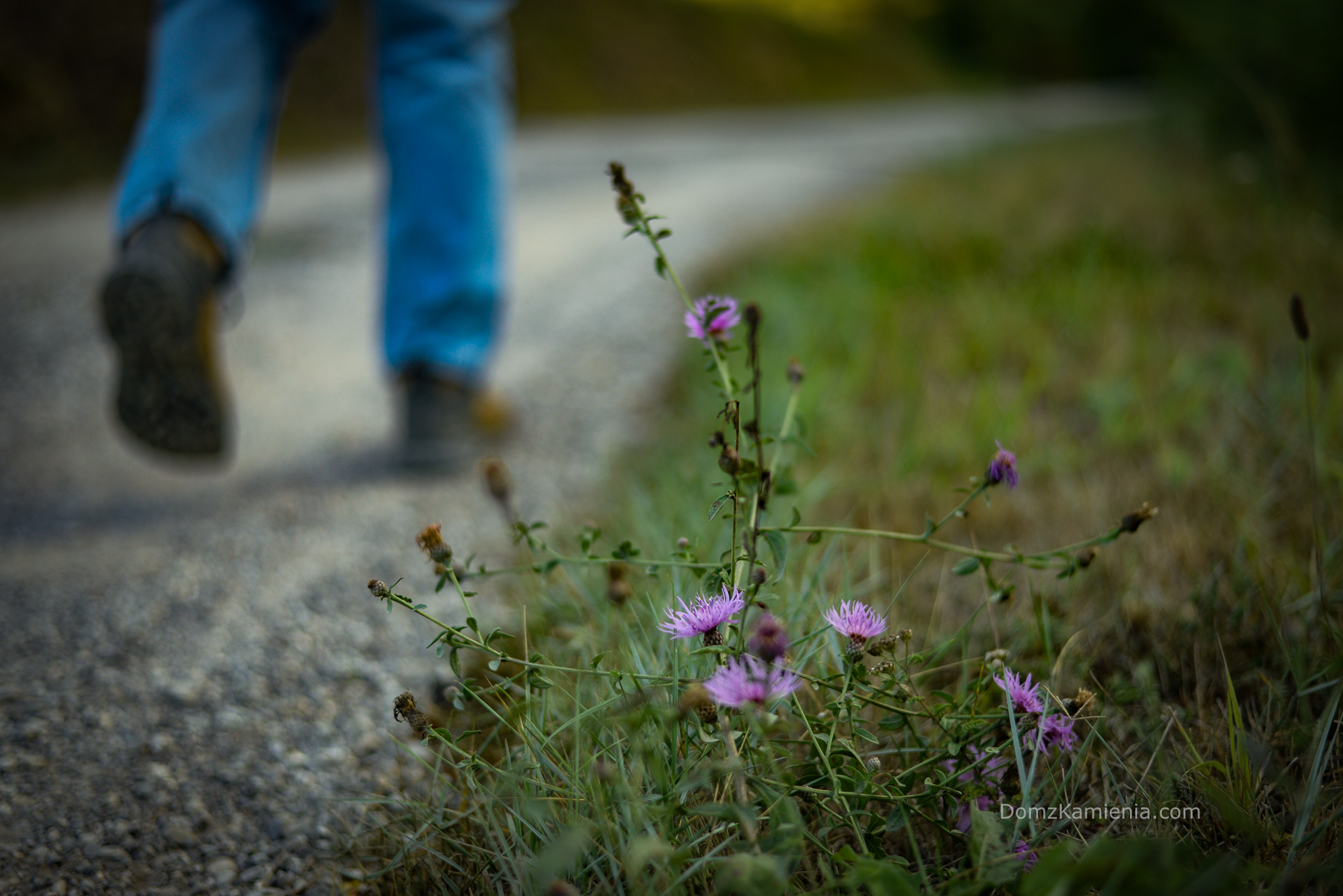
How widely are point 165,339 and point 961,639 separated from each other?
1.33m

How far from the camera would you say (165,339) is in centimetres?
139

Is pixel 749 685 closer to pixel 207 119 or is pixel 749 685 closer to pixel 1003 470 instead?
pixel 1003 470

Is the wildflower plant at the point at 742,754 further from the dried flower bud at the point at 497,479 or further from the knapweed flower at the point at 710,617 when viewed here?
the dried flower bud at the point at 497,479

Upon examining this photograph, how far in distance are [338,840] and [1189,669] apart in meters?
0.98

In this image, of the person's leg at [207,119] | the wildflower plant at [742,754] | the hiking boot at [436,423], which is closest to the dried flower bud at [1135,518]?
the wildflower plant at [742,754]

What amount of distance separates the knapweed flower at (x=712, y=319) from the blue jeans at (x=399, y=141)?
106 cm

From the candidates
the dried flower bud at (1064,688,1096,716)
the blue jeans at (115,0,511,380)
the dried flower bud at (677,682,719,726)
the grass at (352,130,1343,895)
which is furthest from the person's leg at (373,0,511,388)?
the dried flower bud at (1064,688,1096,716)

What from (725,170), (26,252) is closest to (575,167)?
(725,170)

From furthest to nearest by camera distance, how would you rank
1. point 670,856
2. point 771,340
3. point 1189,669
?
point 771,340, point 1189,669, point 670,856

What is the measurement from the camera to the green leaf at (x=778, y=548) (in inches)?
29.3

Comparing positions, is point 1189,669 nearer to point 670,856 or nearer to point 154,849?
point 670,856

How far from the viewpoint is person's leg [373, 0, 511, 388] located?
167cm

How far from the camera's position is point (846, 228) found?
3.56m

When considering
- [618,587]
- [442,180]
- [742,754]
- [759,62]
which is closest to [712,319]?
[618,587]
